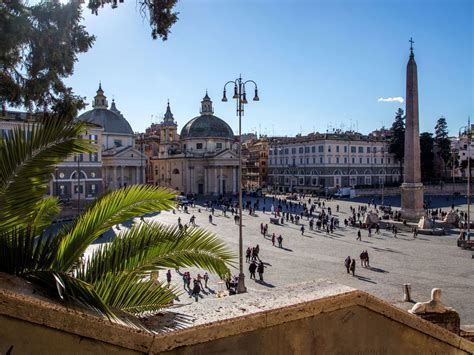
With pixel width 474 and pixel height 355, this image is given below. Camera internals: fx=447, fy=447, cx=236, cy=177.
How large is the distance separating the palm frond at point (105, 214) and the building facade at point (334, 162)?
5693 centimetres

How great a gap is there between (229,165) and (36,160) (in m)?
58.0

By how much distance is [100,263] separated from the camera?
2.94 meters

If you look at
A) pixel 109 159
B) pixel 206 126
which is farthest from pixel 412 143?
pixel 206 126

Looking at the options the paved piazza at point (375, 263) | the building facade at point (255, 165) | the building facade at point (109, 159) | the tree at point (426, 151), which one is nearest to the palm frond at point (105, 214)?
the paved piazza at point (375, 263)

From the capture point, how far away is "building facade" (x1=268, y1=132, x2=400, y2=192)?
59.5 meters

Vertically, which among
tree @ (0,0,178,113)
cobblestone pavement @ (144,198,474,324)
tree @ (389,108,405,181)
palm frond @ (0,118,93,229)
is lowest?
cobblestone pavement @ (144,198,474,324)

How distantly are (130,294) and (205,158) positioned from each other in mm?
58045

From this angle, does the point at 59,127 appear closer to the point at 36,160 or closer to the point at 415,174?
the point at 36,160

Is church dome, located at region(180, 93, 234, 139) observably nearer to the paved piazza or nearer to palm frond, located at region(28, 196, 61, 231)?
the paved piazza

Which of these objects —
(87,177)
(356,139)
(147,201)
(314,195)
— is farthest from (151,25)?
(356,139)

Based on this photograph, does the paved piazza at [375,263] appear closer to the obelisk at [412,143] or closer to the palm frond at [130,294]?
the obelisk at [412,143]

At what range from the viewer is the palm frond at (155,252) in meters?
2.96

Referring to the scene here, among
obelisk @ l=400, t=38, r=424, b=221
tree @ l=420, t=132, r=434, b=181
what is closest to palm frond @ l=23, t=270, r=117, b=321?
obelisk @ l=400, t=38, r=424, b=221

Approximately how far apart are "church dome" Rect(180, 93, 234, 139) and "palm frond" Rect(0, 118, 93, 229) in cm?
5942
